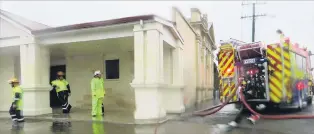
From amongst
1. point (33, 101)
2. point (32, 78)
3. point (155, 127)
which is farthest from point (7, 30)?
point (155, 127)

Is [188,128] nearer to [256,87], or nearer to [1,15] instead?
[256,87]

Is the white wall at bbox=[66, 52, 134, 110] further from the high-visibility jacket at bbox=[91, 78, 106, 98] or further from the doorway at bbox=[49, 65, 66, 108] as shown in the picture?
the high-visibility jacket at bbox=[91, 78, 106, 98]

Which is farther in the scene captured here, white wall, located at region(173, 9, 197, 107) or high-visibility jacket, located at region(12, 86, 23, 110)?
white wall, located at region(173, 9, 197, 107)

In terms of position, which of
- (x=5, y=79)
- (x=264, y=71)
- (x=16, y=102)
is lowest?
(x=16, y=102)

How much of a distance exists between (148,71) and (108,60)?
4596 mm

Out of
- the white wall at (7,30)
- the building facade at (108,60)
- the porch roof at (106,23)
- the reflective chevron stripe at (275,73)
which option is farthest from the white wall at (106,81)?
the reflective chevron stripe at (275,73)

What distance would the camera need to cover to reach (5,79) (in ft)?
44.3

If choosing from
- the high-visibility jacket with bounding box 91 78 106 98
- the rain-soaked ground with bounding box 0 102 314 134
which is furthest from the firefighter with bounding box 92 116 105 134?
the high-visibility jacket with bounding box 91 78 106 98

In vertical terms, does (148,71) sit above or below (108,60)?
below

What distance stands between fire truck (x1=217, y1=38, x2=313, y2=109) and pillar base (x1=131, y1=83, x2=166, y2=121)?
3295mm

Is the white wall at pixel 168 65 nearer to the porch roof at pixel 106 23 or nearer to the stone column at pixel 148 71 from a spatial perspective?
the porch roof at pixel 106 23

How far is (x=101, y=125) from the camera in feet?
27.2

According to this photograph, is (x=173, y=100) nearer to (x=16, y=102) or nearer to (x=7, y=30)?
(x=16, y=102)

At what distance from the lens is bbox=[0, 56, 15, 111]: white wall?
43.7 feet
